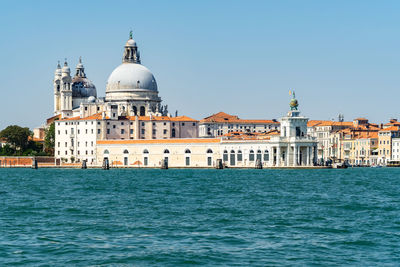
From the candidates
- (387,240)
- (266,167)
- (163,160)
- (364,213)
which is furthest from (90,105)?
(387,240)

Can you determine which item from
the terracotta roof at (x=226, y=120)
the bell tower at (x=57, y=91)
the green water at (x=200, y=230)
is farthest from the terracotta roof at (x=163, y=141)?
the green water at (x=200, y=230)

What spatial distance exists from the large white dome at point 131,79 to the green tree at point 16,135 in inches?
521

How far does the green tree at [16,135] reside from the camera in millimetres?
99688

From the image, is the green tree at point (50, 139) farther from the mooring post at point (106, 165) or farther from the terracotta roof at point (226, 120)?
the terracotta roof at point (226, 120)

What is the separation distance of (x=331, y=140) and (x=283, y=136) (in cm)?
3305

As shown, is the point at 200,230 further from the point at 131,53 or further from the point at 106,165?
the point at 131,53

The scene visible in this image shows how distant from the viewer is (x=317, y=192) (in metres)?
38.6

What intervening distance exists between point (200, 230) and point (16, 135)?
81106 mm

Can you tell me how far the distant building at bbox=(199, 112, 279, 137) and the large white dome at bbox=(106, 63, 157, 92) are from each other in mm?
15408

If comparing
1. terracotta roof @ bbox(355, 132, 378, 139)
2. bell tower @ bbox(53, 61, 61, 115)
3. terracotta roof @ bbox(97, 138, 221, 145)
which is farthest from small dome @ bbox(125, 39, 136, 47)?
terracotta roof @ bbox(355, 132, 378, 139)

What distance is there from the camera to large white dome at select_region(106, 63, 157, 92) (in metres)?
105

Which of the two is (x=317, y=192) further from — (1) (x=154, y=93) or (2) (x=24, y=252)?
(1) (x=154, y=93)

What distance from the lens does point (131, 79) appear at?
105250 mm

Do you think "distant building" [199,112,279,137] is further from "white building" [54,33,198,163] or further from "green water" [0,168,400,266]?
"green water" [0,168,400,266]
